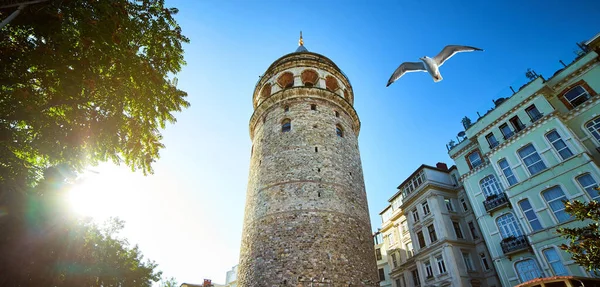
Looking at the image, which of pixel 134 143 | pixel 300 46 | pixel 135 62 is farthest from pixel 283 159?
pixel 300 46

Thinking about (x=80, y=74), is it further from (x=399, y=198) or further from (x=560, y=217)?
(x=399, y=198)

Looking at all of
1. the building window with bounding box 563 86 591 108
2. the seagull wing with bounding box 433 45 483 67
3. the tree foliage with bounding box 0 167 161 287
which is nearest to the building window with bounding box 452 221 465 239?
the building window with bounding box 563 86 591 108

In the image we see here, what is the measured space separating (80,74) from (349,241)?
42.1 ft

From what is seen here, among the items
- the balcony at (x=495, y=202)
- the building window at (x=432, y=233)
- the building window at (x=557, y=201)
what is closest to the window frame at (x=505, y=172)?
the balcony at (x=495, y=202)

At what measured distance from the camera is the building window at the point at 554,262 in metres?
14.9

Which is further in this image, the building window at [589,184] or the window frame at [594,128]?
the window frame at [594,128]

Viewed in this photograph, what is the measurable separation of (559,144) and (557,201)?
3.34 m

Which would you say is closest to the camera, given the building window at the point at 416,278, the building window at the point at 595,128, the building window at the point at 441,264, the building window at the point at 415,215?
the building window at the point at 595,128

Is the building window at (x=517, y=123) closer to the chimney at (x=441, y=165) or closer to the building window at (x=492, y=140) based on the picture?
the building window at (x=492, y=140)

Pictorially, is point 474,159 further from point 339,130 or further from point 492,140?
point 339,130

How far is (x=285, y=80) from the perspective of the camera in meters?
22.7

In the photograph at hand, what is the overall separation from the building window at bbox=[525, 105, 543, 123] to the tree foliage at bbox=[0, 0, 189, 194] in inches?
819

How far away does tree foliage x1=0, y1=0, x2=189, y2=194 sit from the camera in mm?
7070

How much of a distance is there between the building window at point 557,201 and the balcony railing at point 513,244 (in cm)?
262
